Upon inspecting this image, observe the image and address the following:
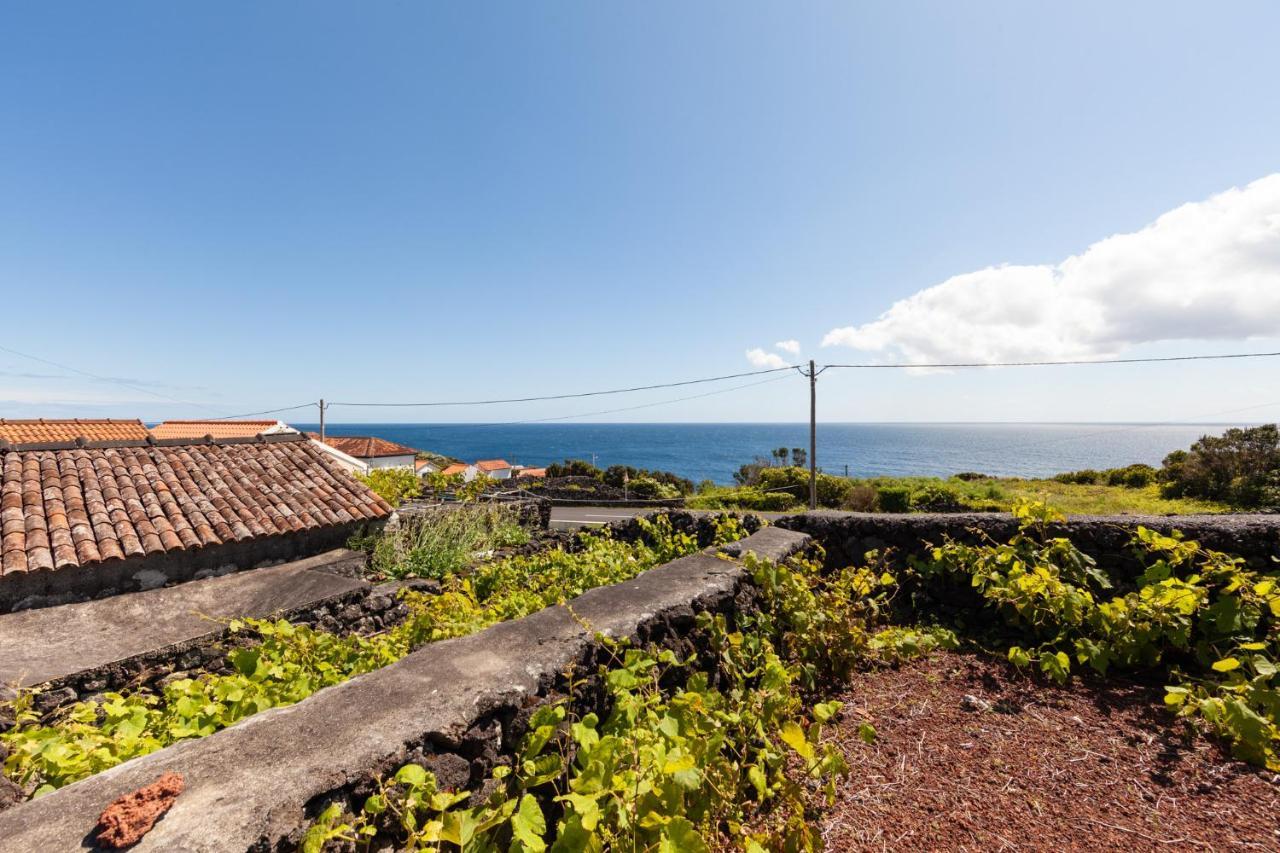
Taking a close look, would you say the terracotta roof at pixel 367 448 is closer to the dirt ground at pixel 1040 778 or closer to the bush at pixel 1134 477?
the dirt ground at pixel 1040 778

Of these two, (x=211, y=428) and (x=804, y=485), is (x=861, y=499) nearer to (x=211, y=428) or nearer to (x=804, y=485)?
(x=804, y=485)

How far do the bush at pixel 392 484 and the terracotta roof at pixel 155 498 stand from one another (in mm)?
1607

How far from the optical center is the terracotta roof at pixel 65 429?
14898 mm

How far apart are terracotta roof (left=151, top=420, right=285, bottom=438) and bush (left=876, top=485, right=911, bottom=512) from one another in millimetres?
24746

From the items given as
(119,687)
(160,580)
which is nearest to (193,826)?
(119,687)

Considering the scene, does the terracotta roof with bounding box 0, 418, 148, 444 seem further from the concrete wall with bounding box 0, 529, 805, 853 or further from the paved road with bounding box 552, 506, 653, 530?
the concrete wall with bounding box 0, 529, 805, 853

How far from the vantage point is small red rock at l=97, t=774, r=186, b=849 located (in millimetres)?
1135

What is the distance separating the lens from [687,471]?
98.6 metres

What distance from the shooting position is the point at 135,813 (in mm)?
1175

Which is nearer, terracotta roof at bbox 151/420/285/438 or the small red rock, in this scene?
the small red rock

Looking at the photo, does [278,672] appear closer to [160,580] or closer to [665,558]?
[665,558]

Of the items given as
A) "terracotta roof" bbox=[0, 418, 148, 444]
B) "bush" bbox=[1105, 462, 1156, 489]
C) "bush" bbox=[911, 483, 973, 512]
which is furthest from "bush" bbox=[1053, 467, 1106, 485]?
"terracotta roof" bbox=[0, 418, 148, 444]

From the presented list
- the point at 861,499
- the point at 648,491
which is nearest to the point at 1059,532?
the point at 861,499

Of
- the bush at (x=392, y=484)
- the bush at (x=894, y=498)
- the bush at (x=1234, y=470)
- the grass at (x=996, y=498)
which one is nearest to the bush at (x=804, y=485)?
the grass at (x=996, y=498)
